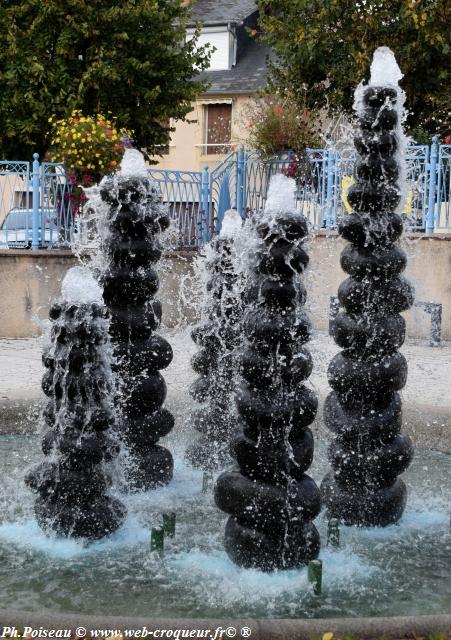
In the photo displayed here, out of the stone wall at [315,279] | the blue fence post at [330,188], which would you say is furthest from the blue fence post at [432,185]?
the blue fence post at [330,188]

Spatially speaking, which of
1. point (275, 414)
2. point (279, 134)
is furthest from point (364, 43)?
point (275, 414)

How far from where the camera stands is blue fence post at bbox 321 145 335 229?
46.7ft

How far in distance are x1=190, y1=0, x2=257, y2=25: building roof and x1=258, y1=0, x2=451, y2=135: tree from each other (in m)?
13.9

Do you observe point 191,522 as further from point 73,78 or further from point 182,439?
point 73,78

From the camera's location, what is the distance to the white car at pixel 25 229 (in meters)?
13.6

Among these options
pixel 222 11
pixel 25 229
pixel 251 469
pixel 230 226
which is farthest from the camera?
pixel 222 11

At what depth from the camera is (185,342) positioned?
13656mm

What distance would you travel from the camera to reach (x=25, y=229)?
1376cm

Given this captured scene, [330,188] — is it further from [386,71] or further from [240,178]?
[386,71]

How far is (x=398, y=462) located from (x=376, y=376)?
1.85 ft

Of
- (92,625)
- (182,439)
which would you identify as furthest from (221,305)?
(92,625)

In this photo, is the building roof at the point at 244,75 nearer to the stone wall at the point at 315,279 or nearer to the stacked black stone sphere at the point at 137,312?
the stone wall at the point at 315,279

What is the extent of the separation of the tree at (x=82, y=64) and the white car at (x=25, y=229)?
29.1 ft

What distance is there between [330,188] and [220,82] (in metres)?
22.1
